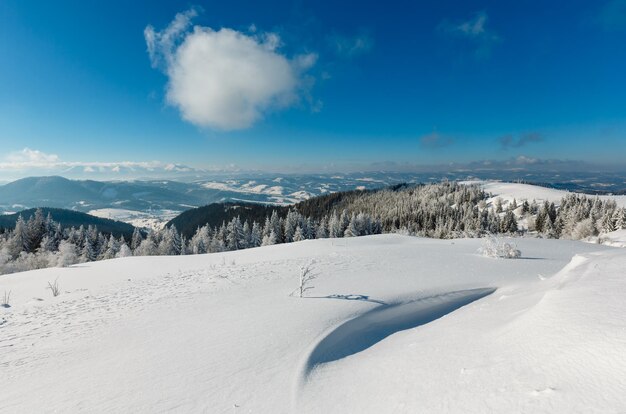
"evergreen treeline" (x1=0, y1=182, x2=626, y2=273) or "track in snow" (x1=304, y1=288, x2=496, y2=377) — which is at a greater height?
"track in snow" (x1=304, y1=288, x2=496, y2=377)

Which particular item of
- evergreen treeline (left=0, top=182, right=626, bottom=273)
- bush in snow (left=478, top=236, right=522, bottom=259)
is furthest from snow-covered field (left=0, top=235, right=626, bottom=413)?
evergreen treeline (left=0, top=182, right=626, bottom=273)

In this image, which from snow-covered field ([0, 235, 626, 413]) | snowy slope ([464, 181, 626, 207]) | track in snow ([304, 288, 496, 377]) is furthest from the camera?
snowy slope ([464, 181, 626, 207])

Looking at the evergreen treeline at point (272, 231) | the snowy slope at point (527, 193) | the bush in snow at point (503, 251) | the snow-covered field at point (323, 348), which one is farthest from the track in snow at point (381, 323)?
the snowy slope at point (527, 193)

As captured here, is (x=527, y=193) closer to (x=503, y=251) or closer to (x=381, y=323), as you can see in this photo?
(x=503, y=251)

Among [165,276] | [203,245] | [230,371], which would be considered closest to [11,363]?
[230,371]

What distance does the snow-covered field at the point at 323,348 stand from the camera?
415 cm

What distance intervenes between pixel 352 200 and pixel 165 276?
137725mm

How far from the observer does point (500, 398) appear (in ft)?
12.5

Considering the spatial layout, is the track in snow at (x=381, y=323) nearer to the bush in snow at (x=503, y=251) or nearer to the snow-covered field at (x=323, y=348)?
the snow-covered field at (x=323, y=348)

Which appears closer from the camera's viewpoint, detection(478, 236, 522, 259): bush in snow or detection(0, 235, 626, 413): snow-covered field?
detection(0, 235, 626, 413): snow-covered field

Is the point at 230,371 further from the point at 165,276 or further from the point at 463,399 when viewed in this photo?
the point at 165,276

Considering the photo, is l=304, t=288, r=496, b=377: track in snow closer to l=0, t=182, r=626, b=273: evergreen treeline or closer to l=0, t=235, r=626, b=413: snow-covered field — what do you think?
l=0, t=235, r=626, b=413: snow-covered field

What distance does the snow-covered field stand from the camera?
13.6 ft

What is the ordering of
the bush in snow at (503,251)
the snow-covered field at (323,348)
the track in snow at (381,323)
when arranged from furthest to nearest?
the bush in snow at (503,251) → the track in snow at (381,323) → the snow-covered field at (323,348)
